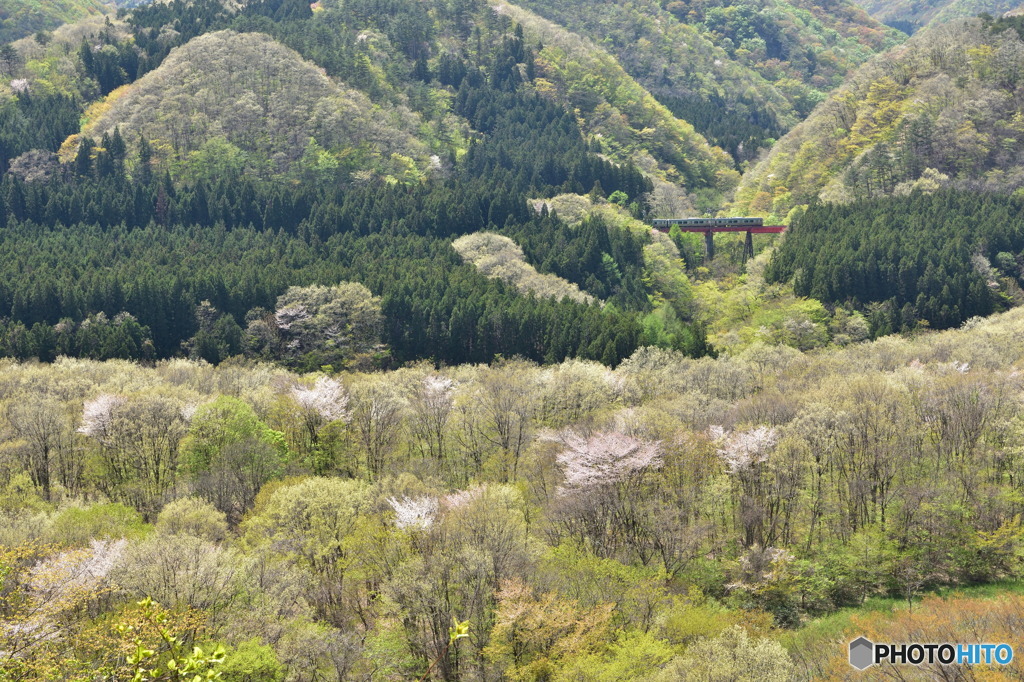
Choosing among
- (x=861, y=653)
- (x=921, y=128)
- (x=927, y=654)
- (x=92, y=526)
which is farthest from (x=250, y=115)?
(x=927, y=654)

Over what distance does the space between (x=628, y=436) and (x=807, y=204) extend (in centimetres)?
12533

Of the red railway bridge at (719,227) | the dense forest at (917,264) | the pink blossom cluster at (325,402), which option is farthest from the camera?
the red railway bridge at (719,227)

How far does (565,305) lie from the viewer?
12325 centimetres

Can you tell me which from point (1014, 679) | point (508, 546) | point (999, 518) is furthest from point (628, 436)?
point (1014, 679)

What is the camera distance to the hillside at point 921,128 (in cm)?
17012

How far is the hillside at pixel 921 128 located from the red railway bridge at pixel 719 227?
16.6 feet

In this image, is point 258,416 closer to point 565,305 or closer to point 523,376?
point 523,376

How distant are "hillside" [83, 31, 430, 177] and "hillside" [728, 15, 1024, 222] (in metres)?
78.4

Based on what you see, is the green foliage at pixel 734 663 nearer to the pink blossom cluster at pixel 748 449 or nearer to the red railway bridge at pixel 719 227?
the pink blossom cluster at pixel 748 449

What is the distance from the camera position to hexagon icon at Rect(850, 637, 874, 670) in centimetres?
4544

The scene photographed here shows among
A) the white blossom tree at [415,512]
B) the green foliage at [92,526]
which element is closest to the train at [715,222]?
the white blossom tree at [415,512]

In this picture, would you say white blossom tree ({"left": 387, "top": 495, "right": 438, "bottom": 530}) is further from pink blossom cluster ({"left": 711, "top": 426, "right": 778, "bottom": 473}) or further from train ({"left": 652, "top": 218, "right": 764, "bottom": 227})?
train ({"left": 652, "top": 218, "right": 764, "bottom": 227})

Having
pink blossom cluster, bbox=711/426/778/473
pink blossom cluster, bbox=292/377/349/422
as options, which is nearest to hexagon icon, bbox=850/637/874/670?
pink blossom cluster, bbox=711/426/778/473

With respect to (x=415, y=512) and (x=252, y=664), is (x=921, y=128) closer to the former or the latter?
(x=415, y=512)
